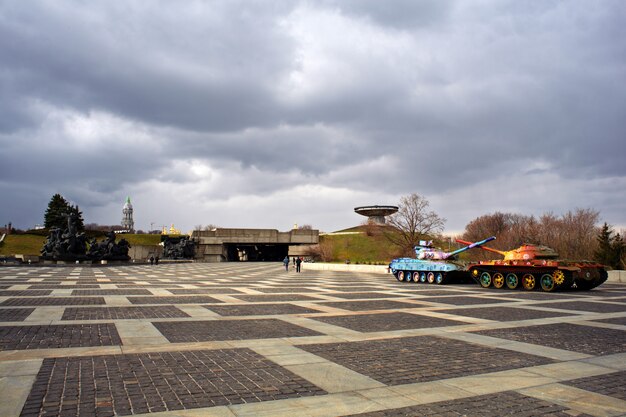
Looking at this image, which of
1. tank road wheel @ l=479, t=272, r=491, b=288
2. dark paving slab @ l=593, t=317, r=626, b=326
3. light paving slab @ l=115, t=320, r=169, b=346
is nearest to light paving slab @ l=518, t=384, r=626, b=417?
light paving slab @ l=115, t=320, r=169, b=346

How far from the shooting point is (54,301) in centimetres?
1484

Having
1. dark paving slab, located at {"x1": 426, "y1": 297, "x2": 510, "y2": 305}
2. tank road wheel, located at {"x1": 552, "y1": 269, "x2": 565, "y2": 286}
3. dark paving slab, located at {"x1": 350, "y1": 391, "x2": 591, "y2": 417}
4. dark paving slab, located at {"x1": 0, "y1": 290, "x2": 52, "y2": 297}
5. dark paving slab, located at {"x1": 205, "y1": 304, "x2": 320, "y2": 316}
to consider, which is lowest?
dark paving slab, located at {"x1": 0, "y1": 290, "x2": 52, "y2": 297}

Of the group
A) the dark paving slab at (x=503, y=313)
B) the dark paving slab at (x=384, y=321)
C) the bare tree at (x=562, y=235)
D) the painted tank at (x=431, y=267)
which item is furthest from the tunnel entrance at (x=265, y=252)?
the dark paving slab at (x=384, y=321)

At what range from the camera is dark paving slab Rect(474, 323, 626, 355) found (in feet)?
27.4

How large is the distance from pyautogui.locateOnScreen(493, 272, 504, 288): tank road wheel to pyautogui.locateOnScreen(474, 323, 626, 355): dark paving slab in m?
12.4

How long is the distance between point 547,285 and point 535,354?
50.0 feet

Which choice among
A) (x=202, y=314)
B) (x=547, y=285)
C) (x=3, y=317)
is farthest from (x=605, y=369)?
(x=547, y=285)

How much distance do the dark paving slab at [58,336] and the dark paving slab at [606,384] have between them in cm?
726

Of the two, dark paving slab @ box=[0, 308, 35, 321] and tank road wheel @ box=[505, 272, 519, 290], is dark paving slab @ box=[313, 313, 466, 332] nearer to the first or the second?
dark paving slab @ box=[0, 308, 35, 321]

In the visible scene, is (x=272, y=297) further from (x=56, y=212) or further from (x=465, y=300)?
(x=56, y=212)

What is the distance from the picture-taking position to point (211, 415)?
4652 mm

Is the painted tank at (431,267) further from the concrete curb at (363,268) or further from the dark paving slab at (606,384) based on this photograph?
the dark paving slab at (606,384)

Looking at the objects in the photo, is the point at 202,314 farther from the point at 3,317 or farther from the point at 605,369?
the point at 605,369

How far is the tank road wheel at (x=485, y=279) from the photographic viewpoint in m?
23.9
